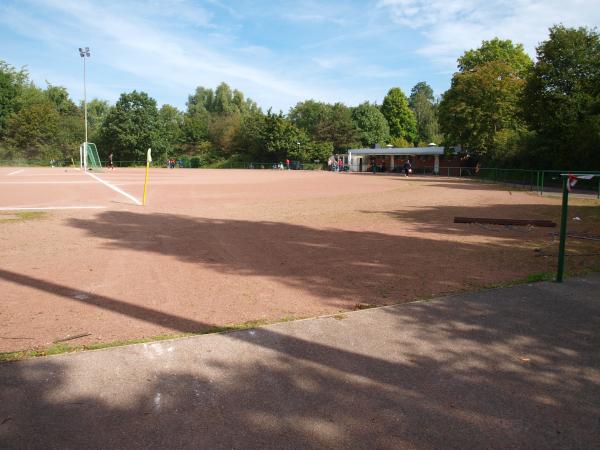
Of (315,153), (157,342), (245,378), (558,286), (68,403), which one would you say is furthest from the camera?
(315,153)

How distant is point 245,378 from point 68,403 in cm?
126

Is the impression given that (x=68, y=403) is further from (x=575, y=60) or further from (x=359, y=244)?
(x=575, y=60)

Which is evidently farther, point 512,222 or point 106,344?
point 512,222

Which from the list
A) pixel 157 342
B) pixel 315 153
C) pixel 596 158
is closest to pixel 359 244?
pixel 157 342

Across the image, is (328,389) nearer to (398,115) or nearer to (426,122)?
(398,115)

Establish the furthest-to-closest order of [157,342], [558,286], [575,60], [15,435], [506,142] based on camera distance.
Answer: [506,142] → [575,60] → [558,286] → [157,342] → [15,435]

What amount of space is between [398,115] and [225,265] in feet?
342

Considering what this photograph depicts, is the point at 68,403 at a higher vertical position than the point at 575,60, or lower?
lower

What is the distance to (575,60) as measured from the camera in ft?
97.5

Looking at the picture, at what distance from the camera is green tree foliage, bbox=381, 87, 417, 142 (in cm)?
10531

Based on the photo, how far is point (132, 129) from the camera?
269 feet

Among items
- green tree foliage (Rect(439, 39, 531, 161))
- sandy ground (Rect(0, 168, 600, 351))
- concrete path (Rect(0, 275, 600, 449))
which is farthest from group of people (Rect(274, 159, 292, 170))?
concrete path (Rect(0, 275, 600, 449))

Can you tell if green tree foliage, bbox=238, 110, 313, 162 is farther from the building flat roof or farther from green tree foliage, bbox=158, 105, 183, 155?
green tree foliage, bbox=158, 105, 183, 155

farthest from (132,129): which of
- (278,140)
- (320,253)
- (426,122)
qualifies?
(320,253)
